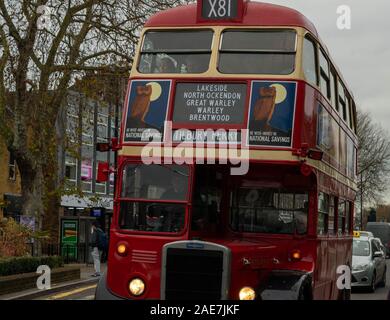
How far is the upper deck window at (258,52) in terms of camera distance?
1040 centimetres

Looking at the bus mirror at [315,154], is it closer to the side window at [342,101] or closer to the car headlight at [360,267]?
the side window at [342,101]

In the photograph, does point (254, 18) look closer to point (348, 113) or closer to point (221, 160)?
point (221, 160)

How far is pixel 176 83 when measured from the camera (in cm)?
1045

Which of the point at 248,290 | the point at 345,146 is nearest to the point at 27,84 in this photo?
the point at 345,146

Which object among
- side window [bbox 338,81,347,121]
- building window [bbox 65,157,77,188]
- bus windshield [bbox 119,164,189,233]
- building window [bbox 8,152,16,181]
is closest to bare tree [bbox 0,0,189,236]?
side window [bbox 338,81,347,121]

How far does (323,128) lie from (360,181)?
6380 centimetres

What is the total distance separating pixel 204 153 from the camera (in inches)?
399

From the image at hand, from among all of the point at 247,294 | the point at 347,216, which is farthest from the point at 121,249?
the point at 347,216

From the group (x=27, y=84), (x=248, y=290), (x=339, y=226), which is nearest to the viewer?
(x=248, y=290)

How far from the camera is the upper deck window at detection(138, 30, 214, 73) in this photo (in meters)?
10.6

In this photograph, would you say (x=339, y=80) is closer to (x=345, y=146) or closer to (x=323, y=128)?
(x=345, y=146)

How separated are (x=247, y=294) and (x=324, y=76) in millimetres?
4311

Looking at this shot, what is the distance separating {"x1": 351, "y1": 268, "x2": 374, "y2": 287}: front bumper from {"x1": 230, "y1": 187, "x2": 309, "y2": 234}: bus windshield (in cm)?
1062

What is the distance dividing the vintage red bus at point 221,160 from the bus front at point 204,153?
0.05 feet
